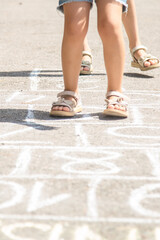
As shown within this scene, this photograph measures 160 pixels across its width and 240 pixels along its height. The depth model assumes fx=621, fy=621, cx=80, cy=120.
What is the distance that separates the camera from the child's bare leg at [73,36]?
3941 mm

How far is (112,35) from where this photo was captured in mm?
3986

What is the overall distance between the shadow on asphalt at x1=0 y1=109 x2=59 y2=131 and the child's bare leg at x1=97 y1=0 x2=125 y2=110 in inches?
19.6

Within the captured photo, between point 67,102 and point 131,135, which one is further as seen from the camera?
point 67,102

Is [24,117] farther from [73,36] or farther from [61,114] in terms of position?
[73,36]

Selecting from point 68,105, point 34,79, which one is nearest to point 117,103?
point 68,105

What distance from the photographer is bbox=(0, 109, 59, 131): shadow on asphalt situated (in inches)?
150

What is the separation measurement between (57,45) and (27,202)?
510 centimetres

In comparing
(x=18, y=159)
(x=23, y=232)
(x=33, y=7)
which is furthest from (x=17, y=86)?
(x=33, y=7)

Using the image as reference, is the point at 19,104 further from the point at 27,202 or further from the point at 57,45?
the point at 57,45

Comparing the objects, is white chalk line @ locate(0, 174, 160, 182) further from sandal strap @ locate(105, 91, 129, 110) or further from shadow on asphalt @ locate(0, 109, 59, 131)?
sandal strap @ locate(105, 91, 129, 110)

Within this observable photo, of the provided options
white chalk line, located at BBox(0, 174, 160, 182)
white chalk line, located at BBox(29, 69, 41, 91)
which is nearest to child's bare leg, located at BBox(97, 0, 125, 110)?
white chalk line, located at BBox(29, 69, 41, 91)

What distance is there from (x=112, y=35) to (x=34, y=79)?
155cm

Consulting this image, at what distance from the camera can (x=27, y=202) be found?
2523 mm

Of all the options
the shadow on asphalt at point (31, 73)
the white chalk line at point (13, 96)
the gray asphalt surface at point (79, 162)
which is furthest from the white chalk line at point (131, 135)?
the shadow on asphalt at point (31, 73)
